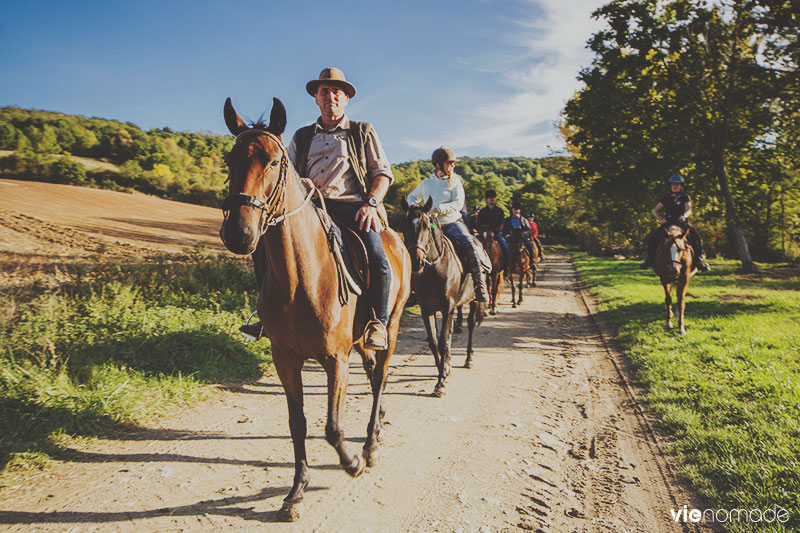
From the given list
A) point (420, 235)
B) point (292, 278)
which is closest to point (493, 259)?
point (420, 235)

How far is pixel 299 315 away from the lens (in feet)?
9.41

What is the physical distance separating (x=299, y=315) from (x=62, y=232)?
1197 cm

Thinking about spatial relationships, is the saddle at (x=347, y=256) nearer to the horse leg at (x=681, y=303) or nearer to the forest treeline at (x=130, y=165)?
the forest treeline at (x=130, y=165)

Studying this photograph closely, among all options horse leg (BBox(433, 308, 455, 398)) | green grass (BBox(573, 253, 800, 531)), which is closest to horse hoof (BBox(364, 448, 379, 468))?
horse leg (BBox(433, 308, 455, 398))

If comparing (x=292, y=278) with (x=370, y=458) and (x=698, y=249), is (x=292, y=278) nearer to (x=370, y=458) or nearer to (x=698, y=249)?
(x=370, y=458)

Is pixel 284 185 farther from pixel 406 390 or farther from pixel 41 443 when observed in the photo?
pixel 406 390

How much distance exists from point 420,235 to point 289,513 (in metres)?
3.79

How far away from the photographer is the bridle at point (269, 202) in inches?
83.7

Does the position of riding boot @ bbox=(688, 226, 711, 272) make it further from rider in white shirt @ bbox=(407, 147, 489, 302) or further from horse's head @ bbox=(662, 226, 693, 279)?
rider in white shirt @ bbox=(407, 147, 489, 302)

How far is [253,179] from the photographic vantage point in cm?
223

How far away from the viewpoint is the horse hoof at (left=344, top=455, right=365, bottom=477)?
124 inches

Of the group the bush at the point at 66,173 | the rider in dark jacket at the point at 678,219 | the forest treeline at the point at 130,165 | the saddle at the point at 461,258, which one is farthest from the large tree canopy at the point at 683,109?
the bush at the point at 66,173

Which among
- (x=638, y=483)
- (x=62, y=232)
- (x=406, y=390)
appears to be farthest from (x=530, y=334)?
(x=62, y=232)

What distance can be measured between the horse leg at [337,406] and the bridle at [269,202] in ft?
3.87
